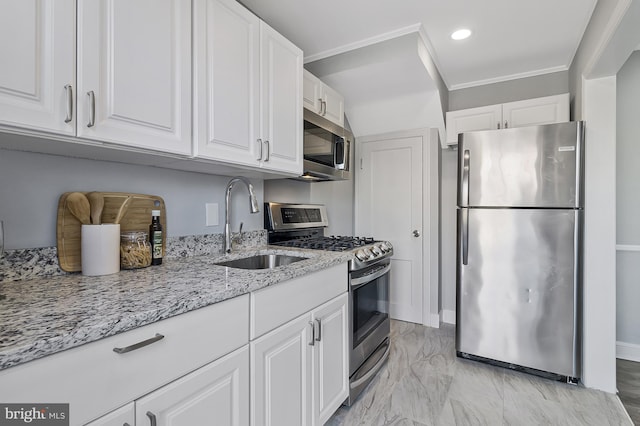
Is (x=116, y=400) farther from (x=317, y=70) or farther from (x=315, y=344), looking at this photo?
(x=317, y=70)

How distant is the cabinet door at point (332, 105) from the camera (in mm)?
2416

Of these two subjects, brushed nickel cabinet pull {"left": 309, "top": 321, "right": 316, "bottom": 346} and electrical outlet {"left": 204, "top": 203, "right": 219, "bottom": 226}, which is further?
electrical outlet {"left": 204, "top": 203, "right": 219, "bottom": 226}

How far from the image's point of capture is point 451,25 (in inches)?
82.3

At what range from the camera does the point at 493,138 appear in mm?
2264

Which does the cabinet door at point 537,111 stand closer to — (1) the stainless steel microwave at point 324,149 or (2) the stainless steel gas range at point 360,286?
(1) the stainless steel microwave at point 324,149

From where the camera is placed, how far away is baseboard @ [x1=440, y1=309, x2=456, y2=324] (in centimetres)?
326

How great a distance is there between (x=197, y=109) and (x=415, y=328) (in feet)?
9.40

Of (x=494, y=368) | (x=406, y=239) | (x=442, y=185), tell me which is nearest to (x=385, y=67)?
(x=442, y=185)

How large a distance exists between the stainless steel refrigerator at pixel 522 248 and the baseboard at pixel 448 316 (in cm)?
89

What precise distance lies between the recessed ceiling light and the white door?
1092 millimetres

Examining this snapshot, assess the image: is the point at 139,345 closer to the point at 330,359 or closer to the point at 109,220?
the point at 109,220

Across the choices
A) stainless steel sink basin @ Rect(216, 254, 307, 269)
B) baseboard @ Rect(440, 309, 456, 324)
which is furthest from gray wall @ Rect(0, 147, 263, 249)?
baseboard @ Rect(440, 309, 456, 324)

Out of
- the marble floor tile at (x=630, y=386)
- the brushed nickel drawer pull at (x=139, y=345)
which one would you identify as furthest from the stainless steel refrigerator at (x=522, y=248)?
the brushed nickel drawer pull at (x=139, y=345)

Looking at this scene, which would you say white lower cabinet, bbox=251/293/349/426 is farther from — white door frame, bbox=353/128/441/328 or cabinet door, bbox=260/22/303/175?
white door frame, bbox=353/128/441/328
